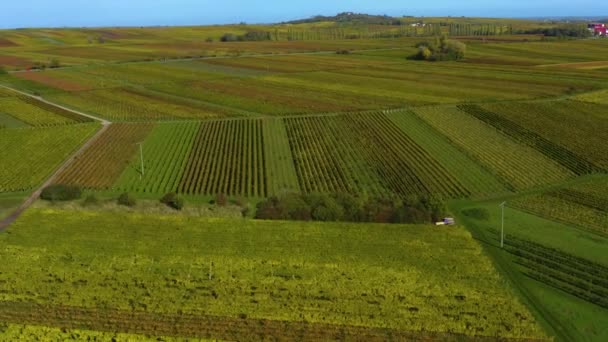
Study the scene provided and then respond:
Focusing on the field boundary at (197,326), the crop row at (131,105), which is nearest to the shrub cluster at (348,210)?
→ the field boundary at (197,326)

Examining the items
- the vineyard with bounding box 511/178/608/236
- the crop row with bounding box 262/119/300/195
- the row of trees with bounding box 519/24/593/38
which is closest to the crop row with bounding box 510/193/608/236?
the vineyard with bounding box 511/178/608/236

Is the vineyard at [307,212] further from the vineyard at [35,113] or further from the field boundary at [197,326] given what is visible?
the vineyard at [35,113]

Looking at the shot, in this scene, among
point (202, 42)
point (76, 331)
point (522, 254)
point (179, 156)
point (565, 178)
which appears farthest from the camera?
point (202, 42)

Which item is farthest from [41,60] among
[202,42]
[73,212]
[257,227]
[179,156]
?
[257,227]

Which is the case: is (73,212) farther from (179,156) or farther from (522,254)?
(522,254)

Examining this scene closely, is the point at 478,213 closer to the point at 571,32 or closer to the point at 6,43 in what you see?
the point at 571,32

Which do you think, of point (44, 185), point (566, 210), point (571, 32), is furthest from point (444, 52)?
point (44, 185)

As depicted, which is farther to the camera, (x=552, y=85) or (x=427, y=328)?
(x=552, y=85)

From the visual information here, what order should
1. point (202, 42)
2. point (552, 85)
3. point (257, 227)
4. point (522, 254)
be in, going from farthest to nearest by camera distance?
1. point (202, 42)
2. point (552, 85)
3. point (257, 227)
4. point (522, 254)

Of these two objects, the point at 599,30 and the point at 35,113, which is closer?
the point at 35,113
